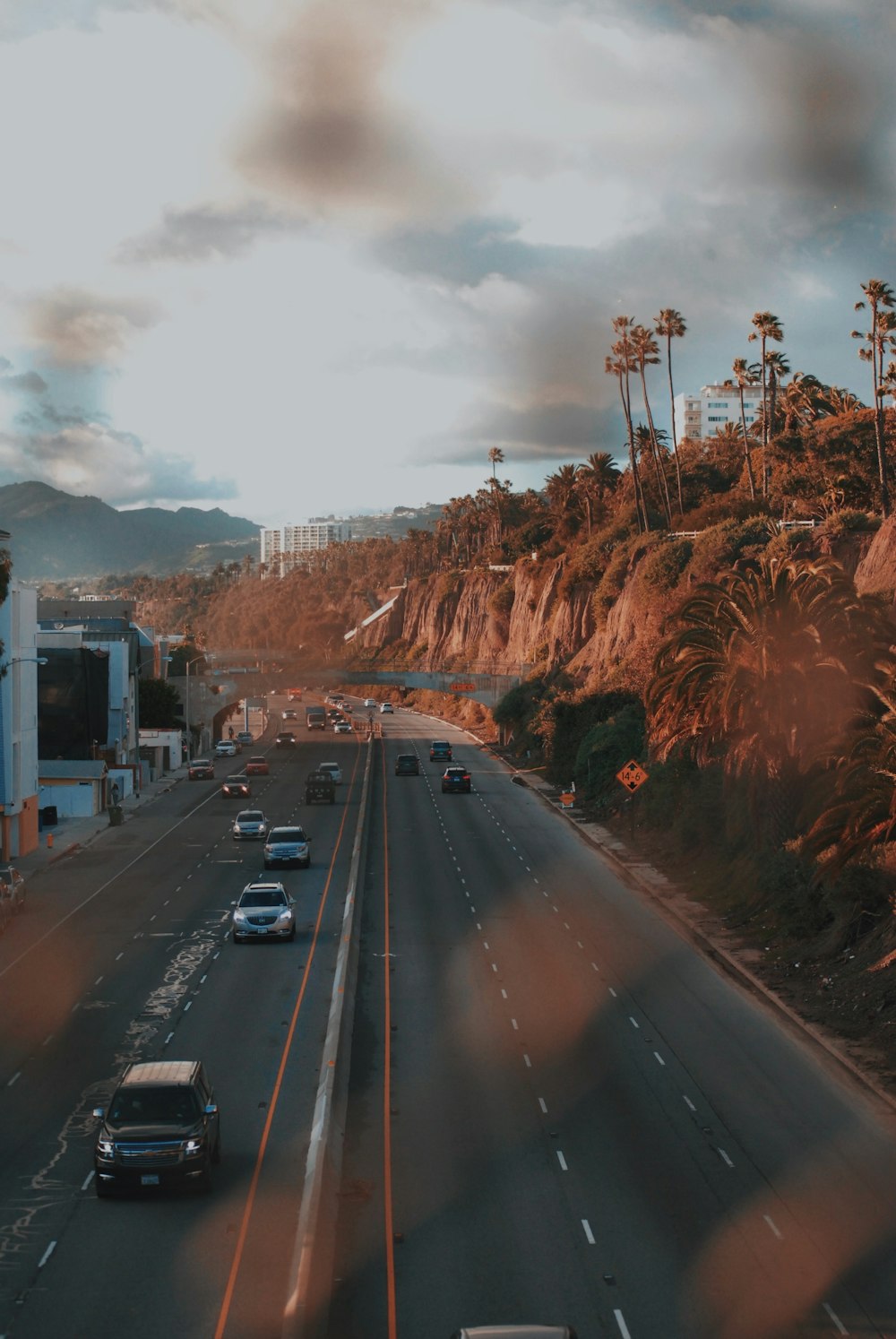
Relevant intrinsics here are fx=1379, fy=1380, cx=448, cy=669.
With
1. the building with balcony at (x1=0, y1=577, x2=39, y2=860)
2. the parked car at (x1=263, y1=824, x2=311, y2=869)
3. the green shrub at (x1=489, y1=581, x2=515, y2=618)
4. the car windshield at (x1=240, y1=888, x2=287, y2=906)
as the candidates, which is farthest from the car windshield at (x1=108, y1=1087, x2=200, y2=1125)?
the green shrub at (x1=489, y1=581, x2=515, y2=618)

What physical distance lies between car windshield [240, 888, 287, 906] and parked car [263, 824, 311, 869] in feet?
35.4

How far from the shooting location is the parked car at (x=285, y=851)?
159ft

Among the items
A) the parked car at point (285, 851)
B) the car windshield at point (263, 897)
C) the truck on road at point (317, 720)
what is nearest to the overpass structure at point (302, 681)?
the truck on road at point (317, 720)

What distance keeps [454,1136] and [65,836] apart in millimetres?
44872

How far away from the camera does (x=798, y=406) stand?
346ft

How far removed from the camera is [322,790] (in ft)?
232

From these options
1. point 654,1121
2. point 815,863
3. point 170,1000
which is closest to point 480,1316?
point 654,1121

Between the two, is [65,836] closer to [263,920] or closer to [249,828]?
[249,828]

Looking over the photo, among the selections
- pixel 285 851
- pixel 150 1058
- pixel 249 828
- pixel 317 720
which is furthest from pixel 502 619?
pixel 150 1058

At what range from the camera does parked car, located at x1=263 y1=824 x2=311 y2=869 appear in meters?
48.4

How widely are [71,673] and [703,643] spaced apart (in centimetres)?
4748

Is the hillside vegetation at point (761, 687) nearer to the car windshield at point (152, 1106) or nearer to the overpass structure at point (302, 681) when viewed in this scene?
the overpass structure at point (302, 681)

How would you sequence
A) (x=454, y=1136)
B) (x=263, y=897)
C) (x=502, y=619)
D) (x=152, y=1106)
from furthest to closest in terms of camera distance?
(x=502, y=619), (x=263, y=897), (x=454, y=1136), (x=152, y=1106)

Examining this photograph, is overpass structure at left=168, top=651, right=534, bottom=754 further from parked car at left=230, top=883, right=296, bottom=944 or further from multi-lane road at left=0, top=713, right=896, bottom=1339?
multi-lane road at left=0, top=713, right=896, bottom=1339
